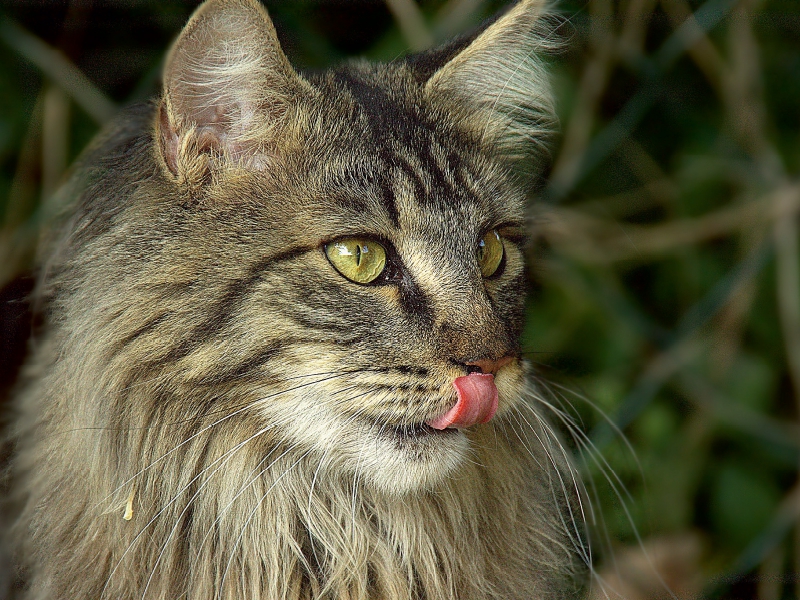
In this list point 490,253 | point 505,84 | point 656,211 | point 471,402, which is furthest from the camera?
point 656,211

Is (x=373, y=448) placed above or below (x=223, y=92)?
below

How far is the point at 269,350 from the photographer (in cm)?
119

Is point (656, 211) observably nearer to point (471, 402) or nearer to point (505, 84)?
point (505, 84)

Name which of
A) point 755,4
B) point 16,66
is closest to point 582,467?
point 755,4

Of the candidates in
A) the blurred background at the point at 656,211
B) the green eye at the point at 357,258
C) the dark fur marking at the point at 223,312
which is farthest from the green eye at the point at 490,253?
the blurred background at the point at 656,211

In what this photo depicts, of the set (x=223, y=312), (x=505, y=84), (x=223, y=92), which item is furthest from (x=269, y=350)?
(x=505, y=84)

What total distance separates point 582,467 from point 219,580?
78 centimetres

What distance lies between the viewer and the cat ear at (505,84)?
148 centimetres

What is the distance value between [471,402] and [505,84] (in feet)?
2.35

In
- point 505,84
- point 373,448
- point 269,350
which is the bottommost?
point 373,448

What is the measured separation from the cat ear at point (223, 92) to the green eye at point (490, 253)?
38 centimetres

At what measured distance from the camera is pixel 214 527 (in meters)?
1.30

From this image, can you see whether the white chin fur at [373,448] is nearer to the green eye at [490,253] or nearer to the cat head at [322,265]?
the cat head at [322,265]

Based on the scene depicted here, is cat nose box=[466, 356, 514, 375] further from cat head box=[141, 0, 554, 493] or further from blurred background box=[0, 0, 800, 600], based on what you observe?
blurred background box=[0, 0, 800, 600]
